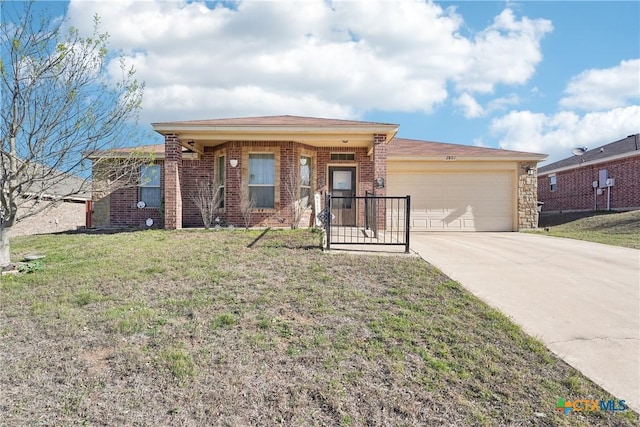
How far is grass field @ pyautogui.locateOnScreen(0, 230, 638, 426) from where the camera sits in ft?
8.61

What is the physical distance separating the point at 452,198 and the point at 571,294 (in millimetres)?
8183

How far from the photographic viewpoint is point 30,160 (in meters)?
5.76

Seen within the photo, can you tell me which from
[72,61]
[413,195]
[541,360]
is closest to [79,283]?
[72,61]

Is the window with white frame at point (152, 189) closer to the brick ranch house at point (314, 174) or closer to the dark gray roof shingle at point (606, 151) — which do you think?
the brick ranch house at point (314, 174)

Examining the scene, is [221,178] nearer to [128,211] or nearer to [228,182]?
[228,182]

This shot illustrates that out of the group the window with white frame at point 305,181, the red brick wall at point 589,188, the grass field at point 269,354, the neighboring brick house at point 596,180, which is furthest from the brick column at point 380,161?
the red brick wall at point 589,188

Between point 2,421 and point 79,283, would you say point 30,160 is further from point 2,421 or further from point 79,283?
point 2,421

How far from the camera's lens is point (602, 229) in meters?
13.1

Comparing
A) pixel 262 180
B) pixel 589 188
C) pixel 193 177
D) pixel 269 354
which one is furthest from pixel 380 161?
pixel 589 188

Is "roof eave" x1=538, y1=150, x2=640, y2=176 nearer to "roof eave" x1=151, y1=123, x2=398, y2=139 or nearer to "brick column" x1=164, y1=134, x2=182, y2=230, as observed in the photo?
"roof eave" x1=151, y1=123, x2=398, y2=139

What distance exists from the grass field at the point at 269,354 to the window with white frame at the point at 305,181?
597 cm

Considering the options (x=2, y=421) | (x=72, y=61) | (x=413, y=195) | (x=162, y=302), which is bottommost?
(x=2, y=421)

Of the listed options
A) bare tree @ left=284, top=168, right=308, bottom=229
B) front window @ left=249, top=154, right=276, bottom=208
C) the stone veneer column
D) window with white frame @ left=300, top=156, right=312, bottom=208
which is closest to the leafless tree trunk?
bare tree @ left=284, top=168, right=308, bottom=229

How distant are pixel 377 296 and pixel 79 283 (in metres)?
4.17
